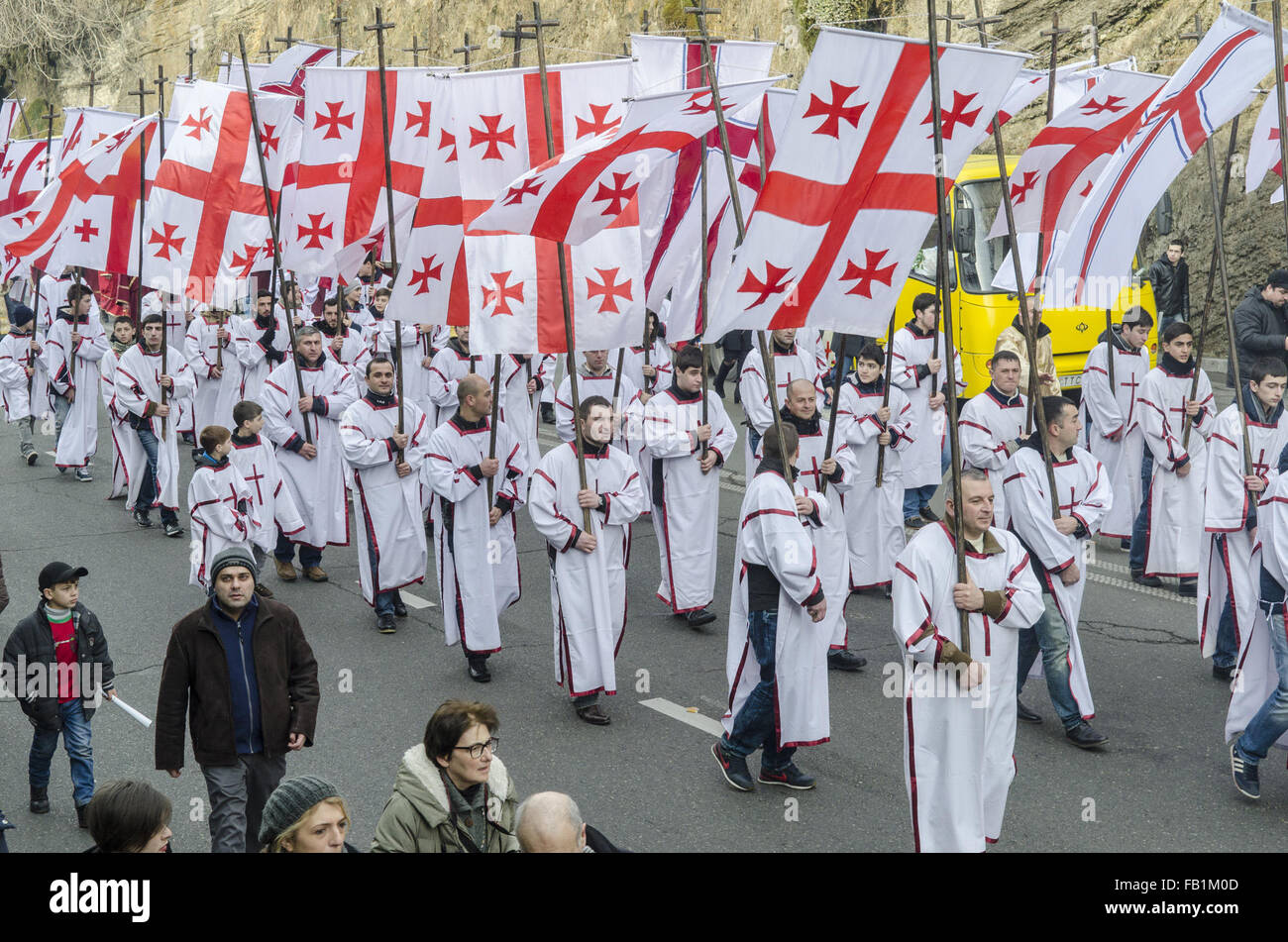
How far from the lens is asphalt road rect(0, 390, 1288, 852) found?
6.74 m

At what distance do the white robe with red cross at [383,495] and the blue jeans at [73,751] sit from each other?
10.5 feet

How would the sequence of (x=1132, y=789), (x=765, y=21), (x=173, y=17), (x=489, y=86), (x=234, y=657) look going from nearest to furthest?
(x=234, y=657)
(x=1132, y=789)
(x=489, y=86)
(x=765, y=21)
(x=173, y=17)

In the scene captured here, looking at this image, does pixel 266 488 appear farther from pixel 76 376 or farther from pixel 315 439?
pixel 76 376

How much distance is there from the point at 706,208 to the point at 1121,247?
2743 millimetres

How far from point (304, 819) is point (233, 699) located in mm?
1703

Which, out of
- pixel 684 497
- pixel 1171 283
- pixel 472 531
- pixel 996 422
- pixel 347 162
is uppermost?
pixel 347 162

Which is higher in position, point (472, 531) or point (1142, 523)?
point (472, 531)

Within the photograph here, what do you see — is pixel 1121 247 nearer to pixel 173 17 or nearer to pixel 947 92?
pixel 947 92

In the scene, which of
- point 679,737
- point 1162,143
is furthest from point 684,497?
point 1162,143

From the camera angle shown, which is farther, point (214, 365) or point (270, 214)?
point (214, 365)

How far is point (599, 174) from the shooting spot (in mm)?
8172

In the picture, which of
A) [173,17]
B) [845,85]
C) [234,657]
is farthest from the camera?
[173,17]

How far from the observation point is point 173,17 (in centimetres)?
4284

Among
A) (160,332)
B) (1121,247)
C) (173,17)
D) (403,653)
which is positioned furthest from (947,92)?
(173,17)
